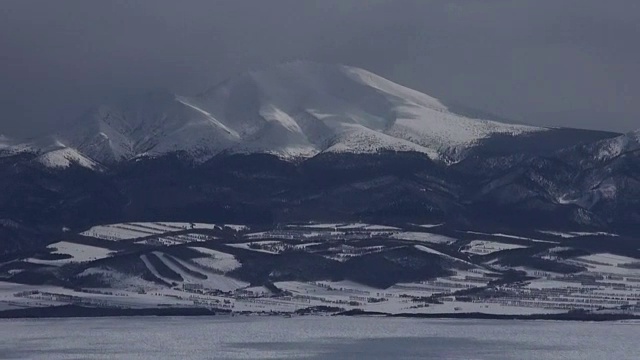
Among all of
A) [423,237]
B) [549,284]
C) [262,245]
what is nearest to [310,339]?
[549,284]

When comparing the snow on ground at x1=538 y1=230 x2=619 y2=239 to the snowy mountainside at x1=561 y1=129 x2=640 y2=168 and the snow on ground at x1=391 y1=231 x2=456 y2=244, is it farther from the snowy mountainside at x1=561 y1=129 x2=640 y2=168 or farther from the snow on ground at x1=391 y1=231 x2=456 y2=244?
the snowy mountainside at x1=561 y1=129 x2=640 y2=168

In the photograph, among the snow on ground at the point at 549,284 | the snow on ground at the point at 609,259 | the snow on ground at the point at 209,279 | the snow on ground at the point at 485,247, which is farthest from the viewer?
the snow on ground at the point at 485,247

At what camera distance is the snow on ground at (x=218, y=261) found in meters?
152

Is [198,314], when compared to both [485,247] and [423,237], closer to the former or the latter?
[485,247]

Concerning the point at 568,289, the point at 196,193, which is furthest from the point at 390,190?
the point at 568,289

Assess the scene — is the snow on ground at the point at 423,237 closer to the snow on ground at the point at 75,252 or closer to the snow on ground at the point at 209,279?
the snow on ground at the point at 209,279

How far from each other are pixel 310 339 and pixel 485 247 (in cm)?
5727

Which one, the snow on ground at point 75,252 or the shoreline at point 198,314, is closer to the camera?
the shoreline at point 198,314

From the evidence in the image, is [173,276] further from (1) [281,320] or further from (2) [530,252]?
(2) [530,252]

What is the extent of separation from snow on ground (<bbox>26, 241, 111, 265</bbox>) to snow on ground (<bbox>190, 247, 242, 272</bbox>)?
9.74 m

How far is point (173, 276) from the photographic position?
486 ft

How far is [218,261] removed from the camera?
15388 cm

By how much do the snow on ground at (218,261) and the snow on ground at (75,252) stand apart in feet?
31.9

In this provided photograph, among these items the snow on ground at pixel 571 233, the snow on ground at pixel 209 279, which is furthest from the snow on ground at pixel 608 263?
the snow on ground at pixel 209 279
